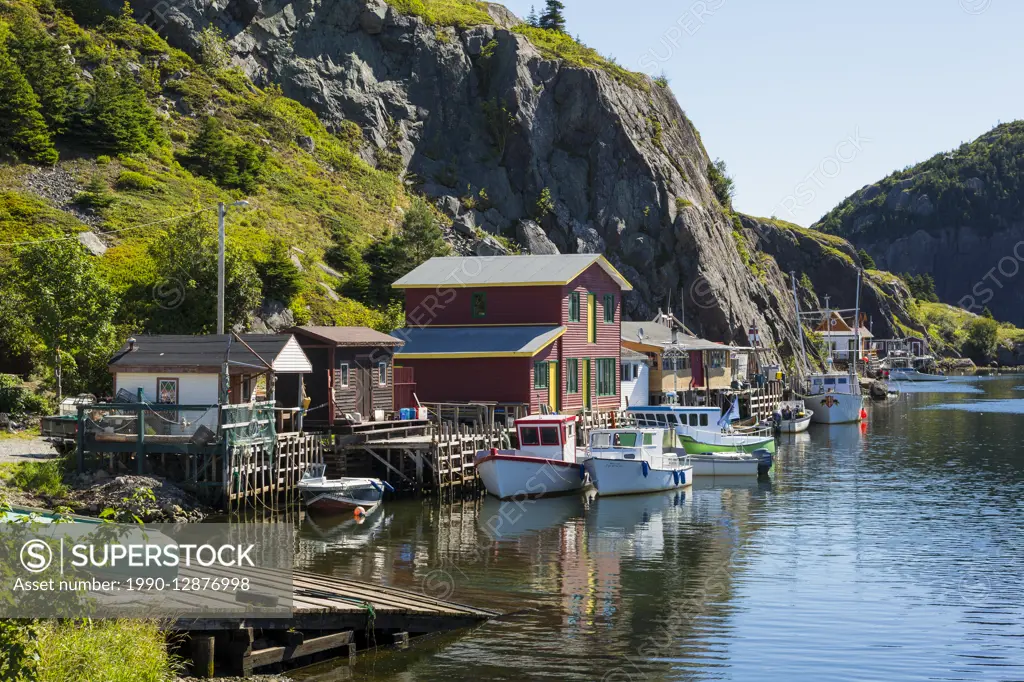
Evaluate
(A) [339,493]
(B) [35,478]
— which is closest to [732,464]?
(A) [339,493]

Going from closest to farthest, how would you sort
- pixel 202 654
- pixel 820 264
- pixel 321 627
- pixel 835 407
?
pixel 202 654 < pixel 321 627 < pixel 835 407 < pixel 820 264

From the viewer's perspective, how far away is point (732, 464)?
5362cm

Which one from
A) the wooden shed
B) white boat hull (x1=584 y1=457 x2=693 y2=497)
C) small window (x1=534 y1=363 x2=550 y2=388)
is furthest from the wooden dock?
small window (x1=534 y1=363 x2=550 y2=388)

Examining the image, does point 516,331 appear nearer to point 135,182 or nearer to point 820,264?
point 135,182

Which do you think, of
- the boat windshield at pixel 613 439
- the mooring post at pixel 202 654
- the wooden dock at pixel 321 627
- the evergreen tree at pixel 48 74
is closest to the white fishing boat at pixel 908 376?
the evergreen tree at pixel 48 74

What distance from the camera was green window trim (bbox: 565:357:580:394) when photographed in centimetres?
5796

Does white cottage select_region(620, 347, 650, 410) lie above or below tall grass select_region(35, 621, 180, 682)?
above

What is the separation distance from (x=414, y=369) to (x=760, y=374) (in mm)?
44481

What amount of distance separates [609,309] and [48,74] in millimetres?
47046

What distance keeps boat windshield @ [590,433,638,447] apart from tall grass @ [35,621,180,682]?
31164 mm

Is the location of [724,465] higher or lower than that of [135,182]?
lower

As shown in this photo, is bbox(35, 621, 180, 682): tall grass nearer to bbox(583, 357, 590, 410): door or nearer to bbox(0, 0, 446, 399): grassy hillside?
bbox(0, 0, 446, 399): grassy hillside

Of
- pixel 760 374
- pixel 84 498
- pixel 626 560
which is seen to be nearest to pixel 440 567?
pixel 626 560

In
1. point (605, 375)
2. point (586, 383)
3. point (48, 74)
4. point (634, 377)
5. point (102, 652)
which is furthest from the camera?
point (48, 74)
